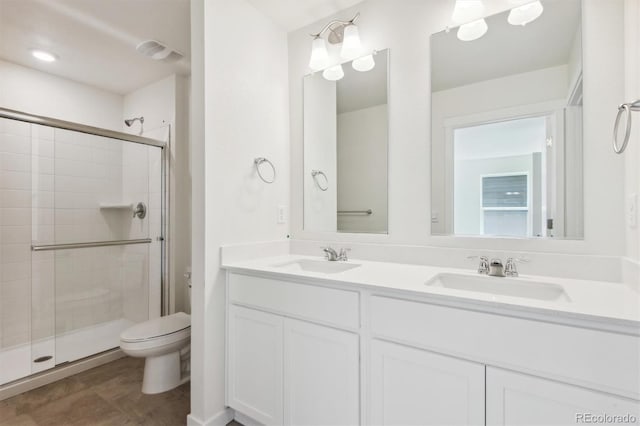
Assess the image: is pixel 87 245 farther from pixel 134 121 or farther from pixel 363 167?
pixel 363 167

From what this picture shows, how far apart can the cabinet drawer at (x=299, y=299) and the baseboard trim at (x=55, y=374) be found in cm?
163

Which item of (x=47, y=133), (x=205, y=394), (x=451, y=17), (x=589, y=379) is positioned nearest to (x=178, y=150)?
(x=47, y=133)

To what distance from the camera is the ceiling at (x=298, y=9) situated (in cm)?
183

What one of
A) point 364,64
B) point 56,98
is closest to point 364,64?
point 364,64

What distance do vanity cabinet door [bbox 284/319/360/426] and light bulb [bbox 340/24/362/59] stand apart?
161 centimetres

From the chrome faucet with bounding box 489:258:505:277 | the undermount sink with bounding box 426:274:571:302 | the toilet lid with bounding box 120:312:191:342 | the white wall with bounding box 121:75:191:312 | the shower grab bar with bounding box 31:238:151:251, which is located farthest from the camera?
the white wall with bounding box 121:75:191:312

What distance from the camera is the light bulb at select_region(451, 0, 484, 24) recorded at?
4.84 ft

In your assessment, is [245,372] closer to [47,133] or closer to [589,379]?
[589,379]

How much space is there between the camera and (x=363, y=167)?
1.89 metres

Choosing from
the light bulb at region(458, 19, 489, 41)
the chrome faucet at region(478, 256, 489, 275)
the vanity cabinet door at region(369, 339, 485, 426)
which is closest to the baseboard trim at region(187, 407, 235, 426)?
the vanity cabinet door at region(369, 339, 485, 426)

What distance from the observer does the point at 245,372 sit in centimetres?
155

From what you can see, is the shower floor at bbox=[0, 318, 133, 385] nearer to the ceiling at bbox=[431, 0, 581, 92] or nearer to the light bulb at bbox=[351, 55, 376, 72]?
the light bulb at bbox=[351, 55, 376, 72]

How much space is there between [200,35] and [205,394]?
1908 millimetres

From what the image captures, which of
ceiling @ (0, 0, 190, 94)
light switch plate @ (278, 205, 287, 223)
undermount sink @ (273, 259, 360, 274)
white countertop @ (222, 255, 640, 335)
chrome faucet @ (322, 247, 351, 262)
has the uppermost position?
ceiling @ (0, 0, 190, 94)
